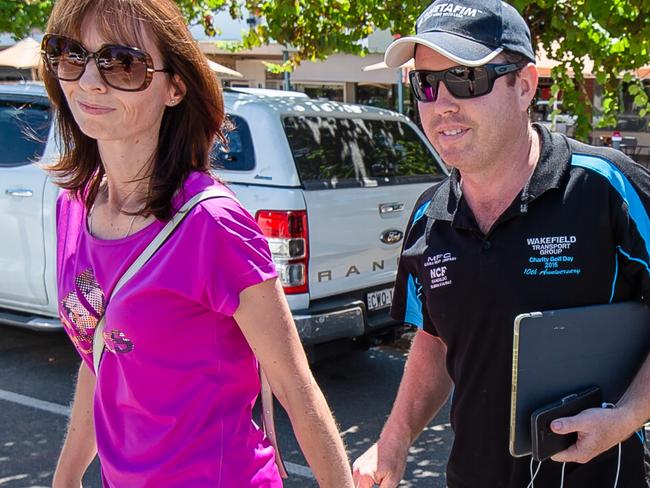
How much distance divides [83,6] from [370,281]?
146 inches

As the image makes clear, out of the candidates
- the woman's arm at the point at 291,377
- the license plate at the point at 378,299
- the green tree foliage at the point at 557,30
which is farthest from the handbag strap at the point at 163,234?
the license plate at the point at 378,299

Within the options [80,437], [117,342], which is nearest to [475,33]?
[117,342]

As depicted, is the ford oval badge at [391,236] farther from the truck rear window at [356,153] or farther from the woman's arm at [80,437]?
the woman's arm at [80,437]

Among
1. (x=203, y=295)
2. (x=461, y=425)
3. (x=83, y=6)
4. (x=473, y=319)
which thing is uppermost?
(x=83, y=6)

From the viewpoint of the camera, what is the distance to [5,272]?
5688 mm

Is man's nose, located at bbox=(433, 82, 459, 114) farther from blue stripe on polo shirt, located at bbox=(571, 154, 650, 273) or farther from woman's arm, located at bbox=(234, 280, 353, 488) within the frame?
woman's arm, located at bbox=(234, 280, 353, 488)

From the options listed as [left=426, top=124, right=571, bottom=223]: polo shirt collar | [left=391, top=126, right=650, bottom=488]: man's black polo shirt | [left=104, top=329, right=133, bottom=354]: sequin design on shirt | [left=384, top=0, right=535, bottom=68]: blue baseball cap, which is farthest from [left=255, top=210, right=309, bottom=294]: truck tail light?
[left=104, top=329, right=133, bottom=354]: sequin design on shirt

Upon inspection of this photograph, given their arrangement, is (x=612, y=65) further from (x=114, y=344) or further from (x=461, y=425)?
(x=114, y=344)

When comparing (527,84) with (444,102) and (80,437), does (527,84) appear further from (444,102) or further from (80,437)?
(80,437)

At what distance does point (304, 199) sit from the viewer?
471 centimetres

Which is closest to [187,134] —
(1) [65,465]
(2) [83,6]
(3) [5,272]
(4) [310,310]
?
(2) [83,6]

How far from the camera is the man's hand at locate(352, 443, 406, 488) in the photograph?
2.06 meters

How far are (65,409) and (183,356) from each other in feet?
12.7

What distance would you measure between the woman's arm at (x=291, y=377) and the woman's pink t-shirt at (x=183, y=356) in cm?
5
